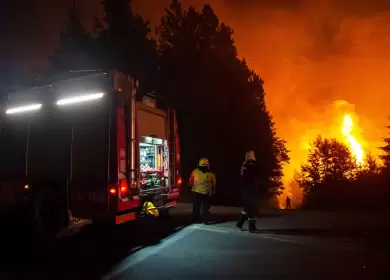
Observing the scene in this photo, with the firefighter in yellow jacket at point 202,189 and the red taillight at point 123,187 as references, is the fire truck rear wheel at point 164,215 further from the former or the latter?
the red taillight at point 123,187

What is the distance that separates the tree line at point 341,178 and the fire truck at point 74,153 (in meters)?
10.5

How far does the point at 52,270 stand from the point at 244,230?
4.15 metres

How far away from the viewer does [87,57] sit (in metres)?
27.8

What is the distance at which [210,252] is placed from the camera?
6.81 metres

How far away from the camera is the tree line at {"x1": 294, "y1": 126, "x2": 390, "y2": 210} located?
24656mm

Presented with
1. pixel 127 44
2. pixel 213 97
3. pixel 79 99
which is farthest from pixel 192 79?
pixel 79 99

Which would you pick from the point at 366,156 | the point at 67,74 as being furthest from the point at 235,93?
the point at 67,74

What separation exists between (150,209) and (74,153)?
1.88m

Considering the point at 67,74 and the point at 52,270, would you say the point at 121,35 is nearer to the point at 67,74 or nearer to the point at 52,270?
the point at 67,74

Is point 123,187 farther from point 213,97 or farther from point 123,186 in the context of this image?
point 213,97

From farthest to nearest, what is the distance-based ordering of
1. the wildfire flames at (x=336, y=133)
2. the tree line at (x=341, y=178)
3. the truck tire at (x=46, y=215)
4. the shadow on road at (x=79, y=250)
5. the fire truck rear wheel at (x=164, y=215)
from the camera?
the wildfire flames at (x=336, y=133)
the tree line at (x=341, y=178)
the fire truck rear wheel at (x=164, y=215)
the truck tire at (x=46, y=215)
the shadow on road at (x=79, y=250)

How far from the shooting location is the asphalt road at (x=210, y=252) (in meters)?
5.67

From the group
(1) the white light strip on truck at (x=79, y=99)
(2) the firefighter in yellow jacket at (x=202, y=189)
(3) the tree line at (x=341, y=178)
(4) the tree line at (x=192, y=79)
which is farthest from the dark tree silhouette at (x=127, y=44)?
(1) the white light strip on truck at (x=79, y=99)

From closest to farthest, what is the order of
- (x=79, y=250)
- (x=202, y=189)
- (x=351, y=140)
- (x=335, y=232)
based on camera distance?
1. (x=79, y=250)
2. (x=335, y=232)
3. (x=202, y=189)
4. (x=351, y=140)
